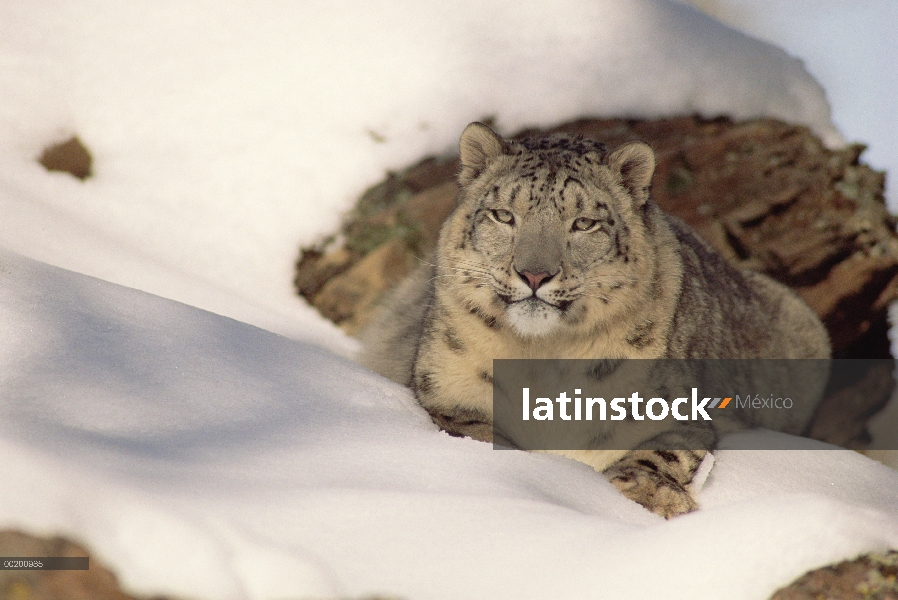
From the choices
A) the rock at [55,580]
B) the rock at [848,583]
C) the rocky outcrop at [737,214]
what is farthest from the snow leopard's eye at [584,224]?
the rocky outcrop at [737,214]

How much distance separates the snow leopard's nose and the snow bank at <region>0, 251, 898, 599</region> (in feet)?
2.51

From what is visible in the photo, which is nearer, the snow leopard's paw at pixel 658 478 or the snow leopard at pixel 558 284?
the snow leopard's paw at pixel 658 478

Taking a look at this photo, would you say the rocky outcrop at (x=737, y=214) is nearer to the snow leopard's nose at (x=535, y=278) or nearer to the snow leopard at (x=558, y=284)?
the snow leopard at (x=558, y=284)

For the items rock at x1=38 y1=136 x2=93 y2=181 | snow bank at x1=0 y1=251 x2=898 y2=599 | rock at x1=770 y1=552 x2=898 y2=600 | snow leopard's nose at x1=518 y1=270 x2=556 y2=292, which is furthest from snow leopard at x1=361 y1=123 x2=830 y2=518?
rock at x1=38 y1=136 x2=93 y2=181

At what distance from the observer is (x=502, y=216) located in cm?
400

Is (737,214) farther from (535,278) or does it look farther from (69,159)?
(69,159)

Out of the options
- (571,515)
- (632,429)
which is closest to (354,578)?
(571,515)

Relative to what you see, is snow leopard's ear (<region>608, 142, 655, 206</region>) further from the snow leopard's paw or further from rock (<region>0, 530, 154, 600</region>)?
rock (<region>0, 530, 154, 600</region>)

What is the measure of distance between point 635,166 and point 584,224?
463 millimetres

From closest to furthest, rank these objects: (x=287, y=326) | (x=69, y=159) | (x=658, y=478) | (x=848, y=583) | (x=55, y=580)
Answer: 1. (x=55, y=580)
2. (x=848, y=583)
3. (x=658, y=478)
4. (x=287, y=326)
5. (x=69, y=159)

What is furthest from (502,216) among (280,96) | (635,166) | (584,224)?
(280,96)

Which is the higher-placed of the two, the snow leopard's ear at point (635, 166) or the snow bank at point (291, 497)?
the snow leopard's ear at point (635, 166)

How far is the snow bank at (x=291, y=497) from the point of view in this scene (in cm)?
203

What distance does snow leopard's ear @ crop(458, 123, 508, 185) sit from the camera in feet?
14.0
